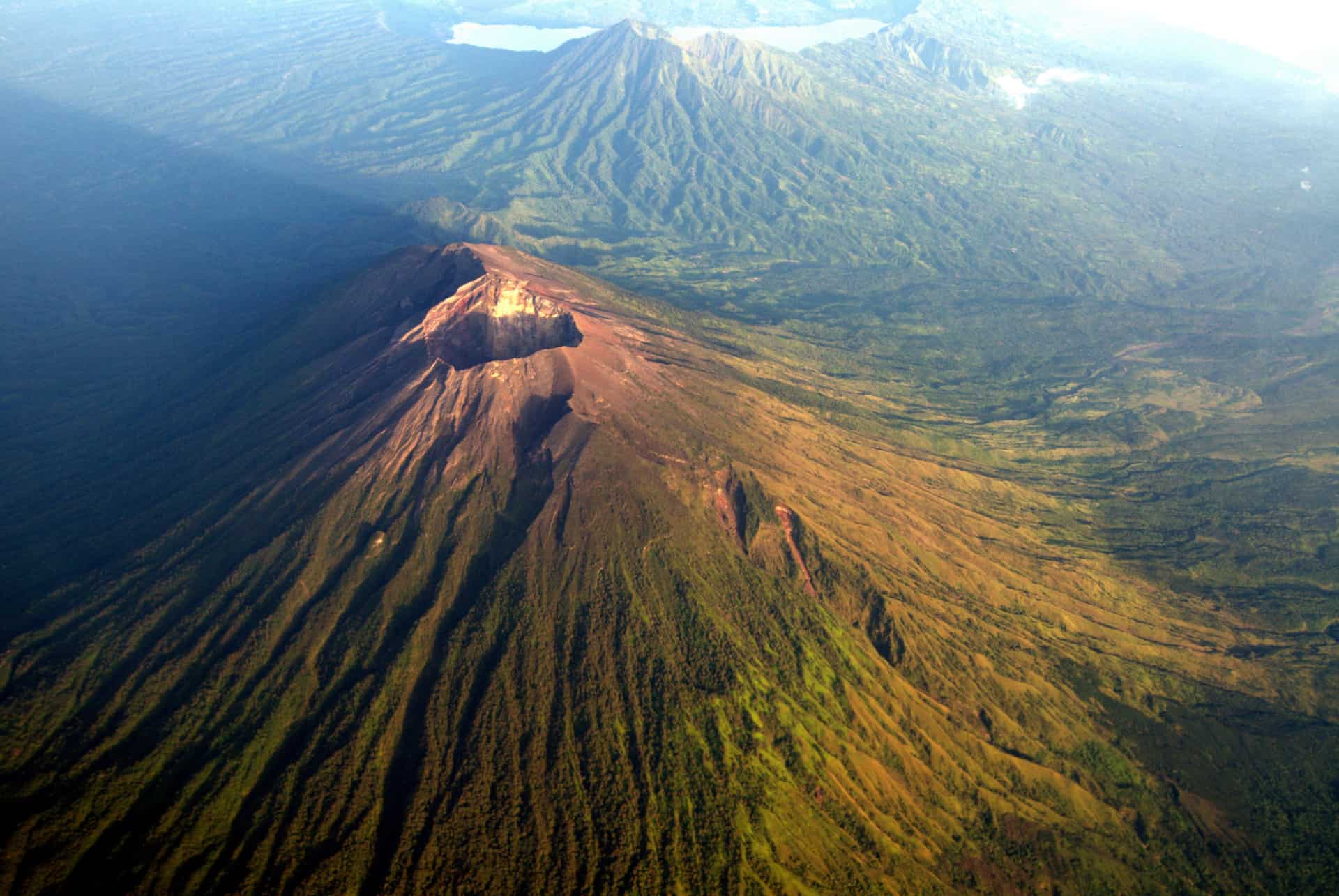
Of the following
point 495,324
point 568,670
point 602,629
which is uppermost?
point 495,324

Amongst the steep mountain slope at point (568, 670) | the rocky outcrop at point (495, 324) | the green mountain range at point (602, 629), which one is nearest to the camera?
the steep mountain slope at point (568, 670)

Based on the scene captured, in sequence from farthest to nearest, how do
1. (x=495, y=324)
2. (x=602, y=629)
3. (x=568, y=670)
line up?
1. (x=495, y=324)
2. (x=602, y=629)
3. (x=568, y=670)

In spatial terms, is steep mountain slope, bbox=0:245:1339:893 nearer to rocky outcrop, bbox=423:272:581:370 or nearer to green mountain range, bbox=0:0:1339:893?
green mountain range, bbox=0:0:1339:893

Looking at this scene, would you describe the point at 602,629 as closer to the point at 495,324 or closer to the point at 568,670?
the point at 568,670

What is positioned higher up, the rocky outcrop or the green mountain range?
the rocky outcrop

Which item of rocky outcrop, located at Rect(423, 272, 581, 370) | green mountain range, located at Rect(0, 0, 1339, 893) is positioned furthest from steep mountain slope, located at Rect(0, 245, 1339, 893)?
rocky outcrop, located at Rect(423, 272, 581, 370)

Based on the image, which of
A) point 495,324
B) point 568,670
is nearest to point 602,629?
point 568,670

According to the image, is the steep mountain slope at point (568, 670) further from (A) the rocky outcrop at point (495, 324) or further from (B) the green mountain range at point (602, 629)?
(A) the rocky outcrop at point (495, 324)

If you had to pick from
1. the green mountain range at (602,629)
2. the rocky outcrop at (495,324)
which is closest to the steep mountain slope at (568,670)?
the green mountain range at (602,629)
